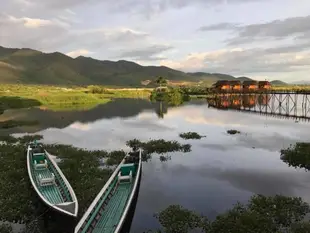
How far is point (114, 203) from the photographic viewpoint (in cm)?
2197

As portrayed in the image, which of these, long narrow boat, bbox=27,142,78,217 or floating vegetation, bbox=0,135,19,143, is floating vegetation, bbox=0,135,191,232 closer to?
floating vegetation, bbox=0,135,19,143

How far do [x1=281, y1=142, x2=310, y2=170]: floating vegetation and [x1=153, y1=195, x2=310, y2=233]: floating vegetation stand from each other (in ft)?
39.5

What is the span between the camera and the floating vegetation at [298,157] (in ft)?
115

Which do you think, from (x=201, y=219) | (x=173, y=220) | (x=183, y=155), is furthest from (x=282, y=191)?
(x=183, y=155)

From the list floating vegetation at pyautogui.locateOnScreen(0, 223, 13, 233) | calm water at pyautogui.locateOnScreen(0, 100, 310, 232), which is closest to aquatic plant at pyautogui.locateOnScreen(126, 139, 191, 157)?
calm water at pyautogui.locateOnScreen(0, 100, 310, 232)

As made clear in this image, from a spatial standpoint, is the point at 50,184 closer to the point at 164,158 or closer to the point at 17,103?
the point at 164,158

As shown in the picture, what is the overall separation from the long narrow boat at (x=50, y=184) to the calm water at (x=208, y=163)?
547 cm

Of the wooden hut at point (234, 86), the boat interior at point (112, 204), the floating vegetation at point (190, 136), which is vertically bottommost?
the floating vegetation at point (190, 136)

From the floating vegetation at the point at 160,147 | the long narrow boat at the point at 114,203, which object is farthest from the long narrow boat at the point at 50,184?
the floating vegetation at the point at 160,147

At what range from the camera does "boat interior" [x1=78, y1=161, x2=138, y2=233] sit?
18.0 meters

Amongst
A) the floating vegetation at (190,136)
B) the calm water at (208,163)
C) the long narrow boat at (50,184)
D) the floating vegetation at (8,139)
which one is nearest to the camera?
the long narrow boat at (50,184)

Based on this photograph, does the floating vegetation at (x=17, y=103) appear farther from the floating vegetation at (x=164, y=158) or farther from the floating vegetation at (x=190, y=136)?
the floating vegetation at (x=164, y=158)

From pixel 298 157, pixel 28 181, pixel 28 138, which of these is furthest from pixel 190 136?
pixel 28 181

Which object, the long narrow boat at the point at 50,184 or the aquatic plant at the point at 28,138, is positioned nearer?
the long narrow boat at the point at 50,184
